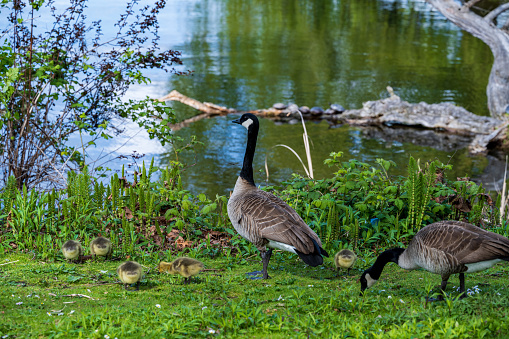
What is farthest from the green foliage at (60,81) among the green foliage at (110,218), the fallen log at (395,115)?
the fallen log at (395,115)

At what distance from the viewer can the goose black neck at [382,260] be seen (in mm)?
5961

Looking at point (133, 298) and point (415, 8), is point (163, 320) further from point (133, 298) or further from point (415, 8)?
point (415, 8)

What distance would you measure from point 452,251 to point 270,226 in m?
2.00

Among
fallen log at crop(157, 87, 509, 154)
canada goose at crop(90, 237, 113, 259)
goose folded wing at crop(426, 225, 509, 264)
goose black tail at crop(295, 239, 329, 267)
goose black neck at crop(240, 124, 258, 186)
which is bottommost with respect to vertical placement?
fallen log at crop(157, 87, 509, 154)

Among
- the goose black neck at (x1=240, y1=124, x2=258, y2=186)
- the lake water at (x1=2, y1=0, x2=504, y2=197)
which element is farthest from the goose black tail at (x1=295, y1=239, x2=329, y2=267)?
the lake water at (x1=2, y1=0, x2=504, y2=197)

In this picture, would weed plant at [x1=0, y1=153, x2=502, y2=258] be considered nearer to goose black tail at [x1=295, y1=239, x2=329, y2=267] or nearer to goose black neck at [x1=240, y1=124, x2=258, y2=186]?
goose black neck at [x1=240, y1=124, x2=258, y2=186]

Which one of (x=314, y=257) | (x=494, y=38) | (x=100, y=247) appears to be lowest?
(x=100, y=247)

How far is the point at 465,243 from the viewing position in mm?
5590

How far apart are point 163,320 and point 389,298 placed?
226 centimetres

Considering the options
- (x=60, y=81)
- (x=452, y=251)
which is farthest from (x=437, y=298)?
(x=60, y=81)

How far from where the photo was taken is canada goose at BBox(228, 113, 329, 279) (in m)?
6.27

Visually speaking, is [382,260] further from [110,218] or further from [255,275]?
[110,218]

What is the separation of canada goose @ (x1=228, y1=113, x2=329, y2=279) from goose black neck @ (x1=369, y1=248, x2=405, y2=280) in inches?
22.3

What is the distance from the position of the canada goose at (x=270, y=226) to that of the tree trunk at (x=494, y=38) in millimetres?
13463
